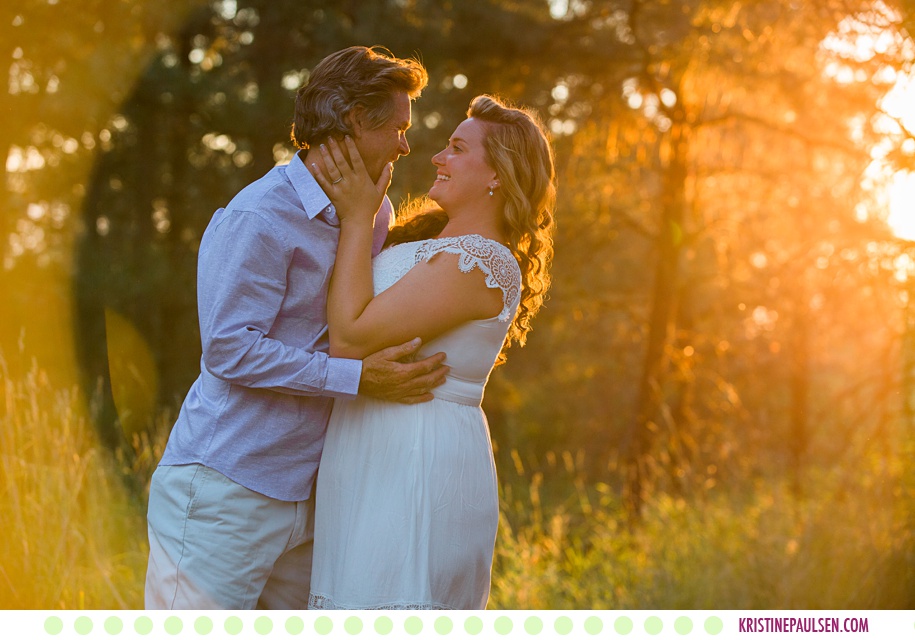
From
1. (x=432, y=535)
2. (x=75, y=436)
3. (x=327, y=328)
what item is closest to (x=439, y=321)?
(x=327, y=328)

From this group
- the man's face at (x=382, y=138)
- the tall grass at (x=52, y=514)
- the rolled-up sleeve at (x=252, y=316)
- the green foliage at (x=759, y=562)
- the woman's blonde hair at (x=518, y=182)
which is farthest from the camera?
the green foliage at (x=759, y=562)

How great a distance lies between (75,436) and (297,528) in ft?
6.98

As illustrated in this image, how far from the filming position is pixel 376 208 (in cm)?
274

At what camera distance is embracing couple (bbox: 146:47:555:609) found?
257cm

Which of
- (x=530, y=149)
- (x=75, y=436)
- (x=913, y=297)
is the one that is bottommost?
(x=75, y=436)

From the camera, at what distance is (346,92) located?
2674 mm

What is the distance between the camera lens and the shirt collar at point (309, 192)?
8.69 ft

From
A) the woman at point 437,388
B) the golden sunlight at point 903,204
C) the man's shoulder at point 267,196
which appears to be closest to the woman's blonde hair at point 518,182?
the woman at point 437,388

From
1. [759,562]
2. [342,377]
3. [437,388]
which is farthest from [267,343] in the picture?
[759,562]

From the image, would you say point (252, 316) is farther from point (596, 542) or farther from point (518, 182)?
point (596, 542)

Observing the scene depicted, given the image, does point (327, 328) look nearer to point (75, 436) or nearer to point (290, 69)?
point (75, 436)
